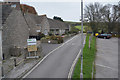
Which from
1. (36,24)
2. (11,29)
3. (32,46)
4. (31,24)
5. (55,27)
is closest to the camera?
(32,46)

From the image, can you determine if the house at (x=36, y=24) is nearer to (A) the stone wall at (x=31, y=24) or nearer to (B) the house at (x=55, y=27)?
(A) the stone wall at (x=31, y=24)

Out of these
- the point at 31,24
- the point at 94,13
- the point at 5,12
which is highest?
the point at 94,13

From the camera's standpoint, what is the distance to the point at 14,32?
19.0 metres

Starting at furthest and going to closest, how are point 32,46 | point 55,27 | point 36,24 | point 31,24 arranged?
1. point 55,27
2. point 36,24
3. point 31,24
4. point 32,46

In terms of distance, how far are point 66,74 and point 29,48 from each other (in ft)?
22.7

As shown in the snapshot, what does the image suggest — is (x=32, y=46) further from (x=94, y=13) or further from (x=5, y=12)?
(x=94, y=13)

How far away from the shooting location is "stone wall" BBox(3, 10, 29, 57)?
16812 millimetres

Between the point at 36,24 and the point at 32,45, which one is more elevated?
the point at 36,24

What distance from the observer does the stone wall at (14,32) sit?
662 inches

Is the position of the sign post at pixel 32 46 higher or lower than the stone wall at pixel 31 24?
lower

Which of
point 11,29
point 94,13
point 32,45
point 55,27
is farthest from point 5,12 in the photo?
point 94,13

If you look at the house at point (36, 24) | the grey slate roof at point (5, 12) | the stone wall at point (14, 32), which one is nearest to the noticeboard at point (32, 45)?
the stone wall at point (14, 32)

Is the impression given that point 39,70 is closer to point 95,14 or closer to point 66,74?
point 66,74

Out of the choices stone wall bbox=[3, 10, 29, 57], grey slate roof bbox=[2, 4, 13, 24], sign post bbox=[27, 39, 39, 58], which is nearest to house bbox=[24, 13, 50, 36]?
stone wall bbox=[3, 10, 29, 57]
